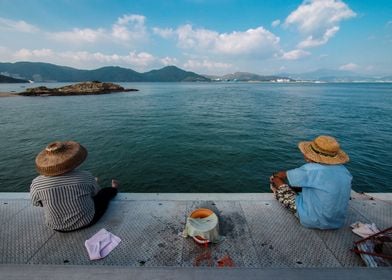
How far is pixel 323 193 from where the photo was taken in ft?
11.3

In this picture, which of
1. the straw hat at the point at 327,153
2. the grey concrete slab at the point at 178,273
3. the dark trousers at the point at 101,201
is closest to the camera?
the grey concrete slab at the point at 178,273

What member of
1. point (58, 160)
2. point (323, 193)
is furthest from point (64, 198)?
point (323, 193)

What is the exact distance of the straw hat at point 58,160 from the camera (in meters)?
3.35

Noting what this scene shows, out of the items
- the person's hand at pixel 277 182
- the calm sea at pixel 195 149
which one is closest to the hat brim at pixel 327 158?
the person's hand at pixel 277 182

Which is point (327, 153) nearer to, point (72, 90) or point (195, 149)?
point (195, 149)

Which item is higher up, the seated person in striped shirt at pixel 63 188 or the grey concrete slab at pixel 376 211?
the seated person in striped shirt at pixel 63 188

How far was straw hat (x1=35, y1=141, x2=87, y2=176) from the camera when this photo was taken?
11.0 feet

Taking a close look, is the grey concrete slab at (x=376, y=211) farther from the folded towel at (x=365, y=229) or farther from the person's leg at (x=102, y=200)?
the person's leg at (x=102, y=200)

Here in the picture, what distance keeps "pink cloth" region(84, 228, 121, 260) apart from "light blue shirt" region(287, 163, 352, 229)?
3053 mm

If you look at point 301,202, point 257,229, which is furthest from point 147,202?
point 301,202

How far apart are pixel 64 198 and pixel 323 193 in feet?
13.3

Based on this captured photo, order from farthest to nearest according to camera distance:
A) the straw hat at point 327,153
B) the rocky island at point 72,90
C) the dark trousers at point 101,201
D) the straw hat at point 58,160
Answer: the rocky island at point 72,90
the dark trousers at point 101,201
the straw hat at point 327,153
the straw hat at point 58,160

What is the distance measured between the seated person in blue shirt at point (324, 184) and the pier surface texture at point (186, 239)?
26 centimetres

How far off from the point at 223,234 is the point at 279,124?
1799 cm
